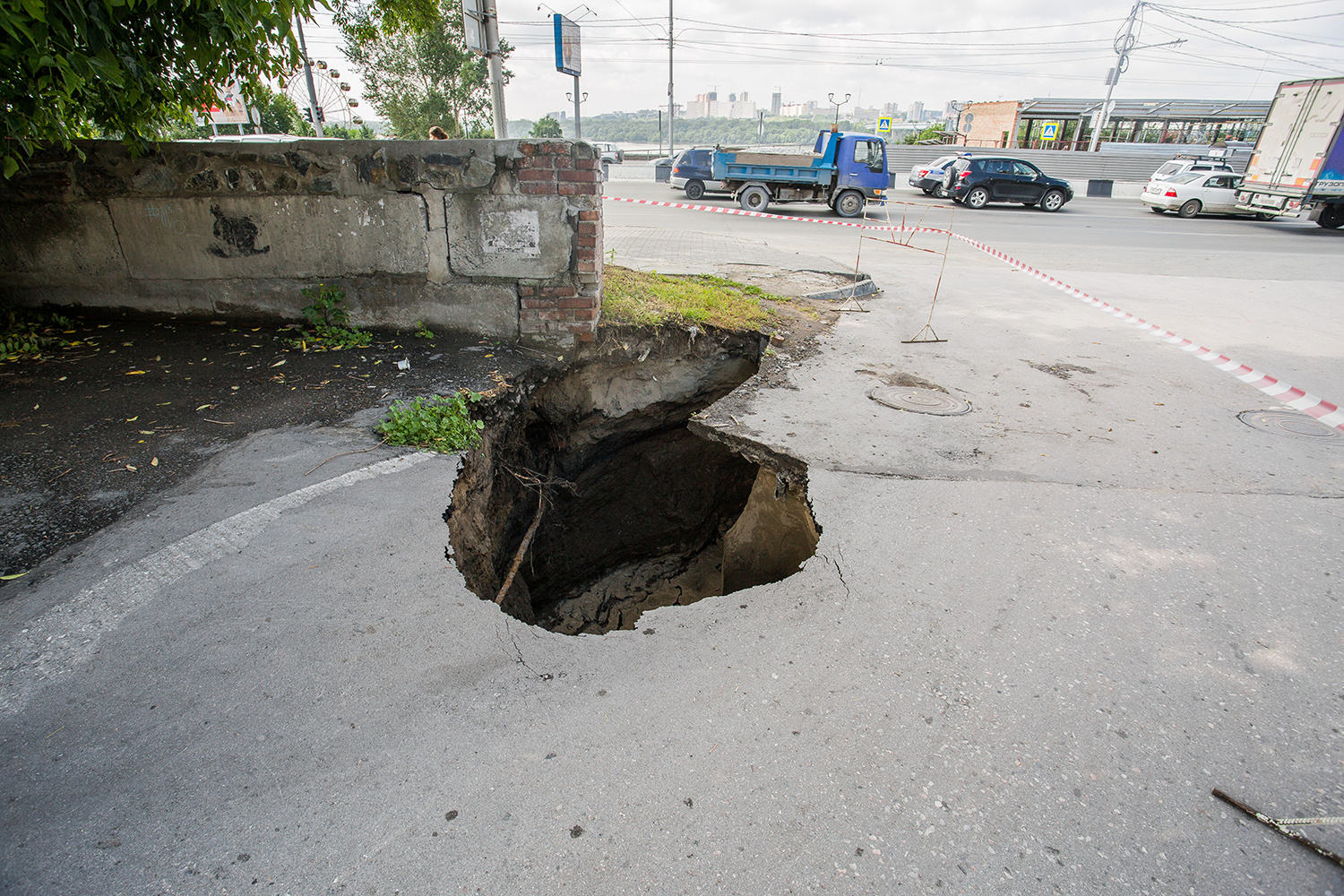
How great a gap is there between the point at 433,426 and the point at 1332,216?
2607 cm

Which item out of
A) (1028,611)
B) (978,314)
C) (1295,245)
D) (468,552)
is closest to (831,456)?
(1028,611)

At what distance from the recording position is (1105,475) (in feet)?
13.8

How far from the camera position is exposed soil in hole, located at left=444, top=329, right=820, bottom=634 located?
481 cm

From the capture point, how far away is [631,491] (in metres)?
6.38

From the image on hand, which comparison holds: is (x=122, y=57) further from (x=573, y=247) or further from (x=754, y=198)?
(x=754, y=198)

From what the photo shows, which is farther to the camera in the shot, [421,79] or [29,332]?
[421,79]

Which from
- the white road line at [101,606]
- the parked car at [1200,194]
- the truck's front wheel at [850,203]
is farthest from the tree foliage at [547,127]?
the white road line at [101,606]

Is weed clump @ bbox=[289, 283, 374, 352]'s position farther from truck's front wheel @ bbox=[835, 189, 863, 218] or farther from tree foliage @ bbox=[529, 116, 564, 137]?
tree foliage @ bbox=[529, 116, 564, 137]

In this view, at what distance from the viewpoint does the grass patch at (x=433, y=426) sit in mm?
3818

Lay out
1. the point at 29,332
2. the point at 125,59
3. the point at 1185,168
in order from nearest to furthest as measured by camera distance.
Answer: the point at 125,59 → the point at 29,332 → the point at 1185,168

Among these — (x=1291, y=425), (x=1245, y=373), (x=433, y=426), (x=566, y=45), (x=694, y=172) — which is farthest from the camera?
(x=694, y=172)

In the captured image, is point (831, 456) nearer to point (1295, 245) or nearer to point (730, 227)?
point (730, 227)

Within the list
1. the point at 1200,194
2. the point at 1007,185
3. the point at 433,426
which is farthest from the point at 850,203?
the point at 433,426

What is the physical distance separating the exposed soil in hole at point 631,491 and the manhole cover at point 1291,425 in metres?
3.92
